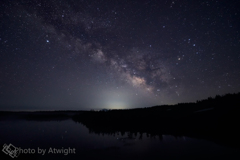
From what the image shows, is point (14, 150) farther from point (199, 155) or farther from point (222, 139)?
point (222, 139)

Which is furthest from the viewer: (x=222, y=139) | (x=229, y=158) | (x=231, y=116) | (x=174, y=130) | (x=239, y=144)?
(x=174, y=130)

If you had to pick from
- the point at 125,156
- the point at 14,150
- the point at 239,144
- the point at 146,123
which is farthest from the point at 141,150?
the point at 146,123

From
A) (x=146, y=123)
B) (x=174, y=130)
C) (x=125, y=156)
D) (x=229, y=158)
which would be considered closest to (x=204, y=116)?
(x=174, y=130)

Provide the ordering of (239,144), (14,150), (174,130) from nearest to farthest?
(14,150)
(239,144)
(174,130)

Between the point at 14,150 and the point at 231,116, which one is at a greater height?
the point at 231,116

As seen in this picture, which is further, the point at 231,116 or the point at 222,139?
the point at 231,116

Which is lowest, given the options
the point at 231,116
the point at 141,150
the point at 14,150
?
the point at 141,150

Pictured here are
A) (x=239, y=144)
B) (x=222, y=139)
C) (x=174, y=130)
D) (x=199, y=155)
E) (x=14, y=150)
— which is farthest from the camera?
(x=174, y=130)

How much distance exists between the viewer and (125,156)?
865 centimetres

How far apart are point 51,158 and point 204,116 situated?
18264 mm

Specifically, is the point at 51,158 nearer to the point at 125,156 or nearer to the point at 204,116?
the point at 125,156

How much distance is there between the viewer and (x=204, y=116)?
1582 cm

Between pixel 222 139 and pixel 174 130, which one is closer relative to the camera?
pixel 222 139

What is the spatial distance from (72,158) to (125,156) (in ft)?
12.9
